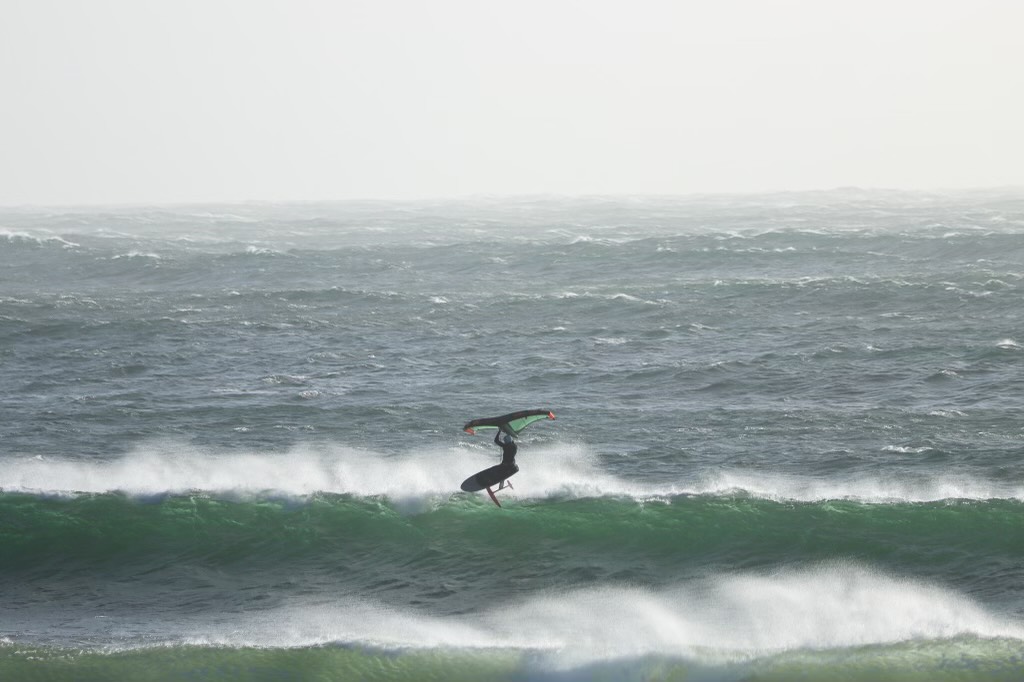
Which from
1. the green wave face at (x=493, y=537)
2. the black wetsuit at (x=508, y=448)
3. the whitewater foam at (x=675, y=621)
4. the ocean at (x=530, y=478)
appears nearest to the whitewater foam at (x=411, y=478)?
the ocean at (x=530, y=478)

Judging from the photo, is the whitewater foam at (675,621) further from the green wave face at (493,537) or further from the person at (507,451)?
the person at (507,451)

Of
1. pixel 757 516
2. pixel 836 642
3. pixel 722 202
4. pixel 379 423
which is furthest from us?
pixel 722 202

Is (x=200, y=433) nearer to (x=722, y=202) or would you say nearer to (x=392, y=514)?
(x=392, y=514)

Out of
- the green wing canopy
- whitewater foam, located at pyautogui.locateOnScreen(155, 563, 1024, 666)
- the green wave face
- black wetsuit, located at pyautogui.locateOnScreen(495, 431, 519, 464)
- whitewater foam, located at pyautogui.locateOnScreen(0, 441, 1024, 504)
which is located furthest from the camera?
whitewater foam, located at pyautogui.locateOnScreen(0, 441, 1024, 504)

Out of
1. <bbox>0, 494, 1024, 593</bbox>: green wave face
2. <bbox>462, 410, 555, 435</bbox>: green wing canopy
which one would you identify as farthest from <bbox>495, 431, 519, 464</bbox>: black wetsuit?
<bbox>0, 494, 1024, 593</bbox>: green wave face

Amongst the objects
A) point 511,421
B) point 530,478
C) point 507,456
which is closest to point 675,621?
point 507,456

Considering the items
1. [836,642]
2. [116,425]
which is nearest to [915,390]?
[836,642]

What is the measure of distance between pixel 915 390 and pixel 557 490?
501 inches

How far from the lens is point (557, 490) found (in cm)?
2714

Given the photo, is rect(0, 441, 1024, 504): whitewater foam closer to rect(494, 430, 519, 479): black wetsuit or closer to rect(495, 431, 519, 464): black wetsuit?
rect(494, 430, 519, 479): black wetsuit

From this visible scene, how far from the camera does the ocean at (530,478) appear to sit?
1986 cm

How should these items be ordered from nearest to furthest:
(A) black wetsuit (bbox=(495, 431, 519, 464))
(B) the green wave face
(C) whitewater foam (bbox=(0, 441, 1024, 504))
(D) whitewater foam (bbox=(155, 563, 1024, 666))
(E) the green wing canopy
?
1. (E) the green wing canopy
2. (D) whitewater foam (bbox=(155, 563, 1024, 666))
3. (A) black wetsuit (bbox=(495, 431, 519, 464))
4. (B) the green wave face
5. (C) whitewater foam (bbox=(0, 441, 1024, 504))

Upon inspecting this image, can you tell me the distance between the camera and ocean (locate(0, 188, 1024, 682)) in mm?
19859

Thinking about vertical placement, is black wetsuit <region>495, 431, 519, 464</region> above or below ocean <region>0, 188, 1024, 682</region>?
above
